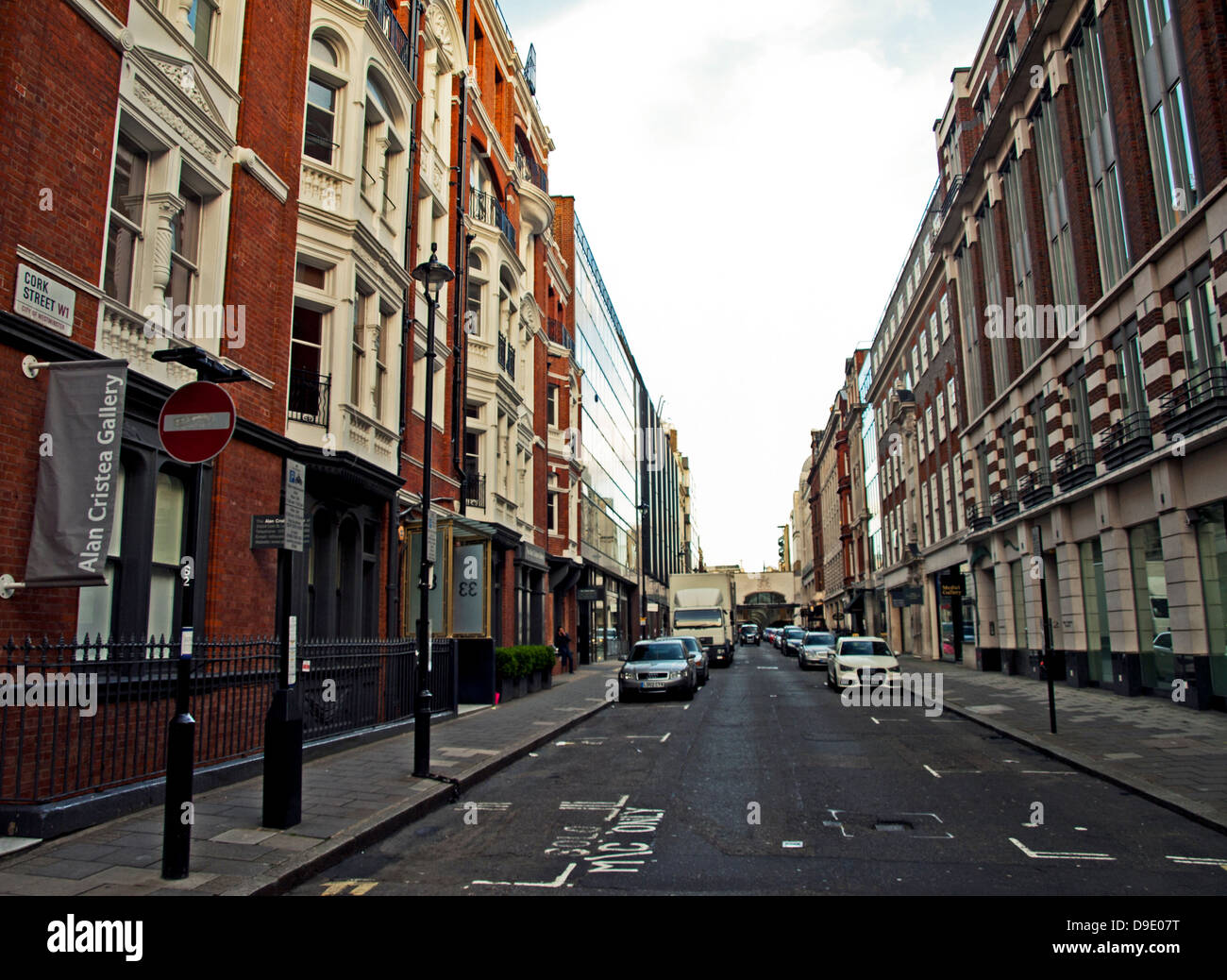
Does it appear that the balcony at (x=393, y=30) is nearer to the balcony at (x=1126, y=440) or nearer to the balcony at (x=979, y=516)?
the balcony at (x=1126, y=440)

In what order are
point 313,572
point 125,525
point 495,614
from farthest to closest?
point 495,614 < point 313,572 < point 125,525

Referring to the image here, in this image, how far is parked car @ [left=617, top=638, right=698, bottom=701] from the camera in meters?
21.8

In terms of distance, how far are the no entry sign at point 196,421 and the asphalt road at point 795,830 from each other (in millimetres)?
3301

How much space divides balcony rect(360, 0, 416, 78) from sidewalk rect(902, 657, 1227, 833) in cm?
1680

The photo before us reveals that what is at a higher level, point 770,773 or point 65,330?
point 65,330

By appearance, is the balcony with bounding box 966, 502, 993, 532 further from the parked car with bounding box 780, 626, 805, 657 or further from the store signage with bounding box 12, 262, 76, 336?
the store signage with bounding box 12, 262, 76, 336

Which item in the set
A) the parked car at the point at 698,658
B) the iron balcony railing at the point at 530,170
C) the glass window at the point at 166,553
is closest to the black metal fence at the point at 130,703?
the glass window at the point at 166,553

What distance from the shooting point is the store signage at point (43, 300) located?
25.5ft

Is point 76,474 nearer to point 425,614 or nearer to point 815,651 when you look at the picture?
point 425,614

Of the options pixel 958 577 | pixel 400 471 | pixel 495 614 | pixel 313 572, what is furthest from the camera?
pixel 958 577
